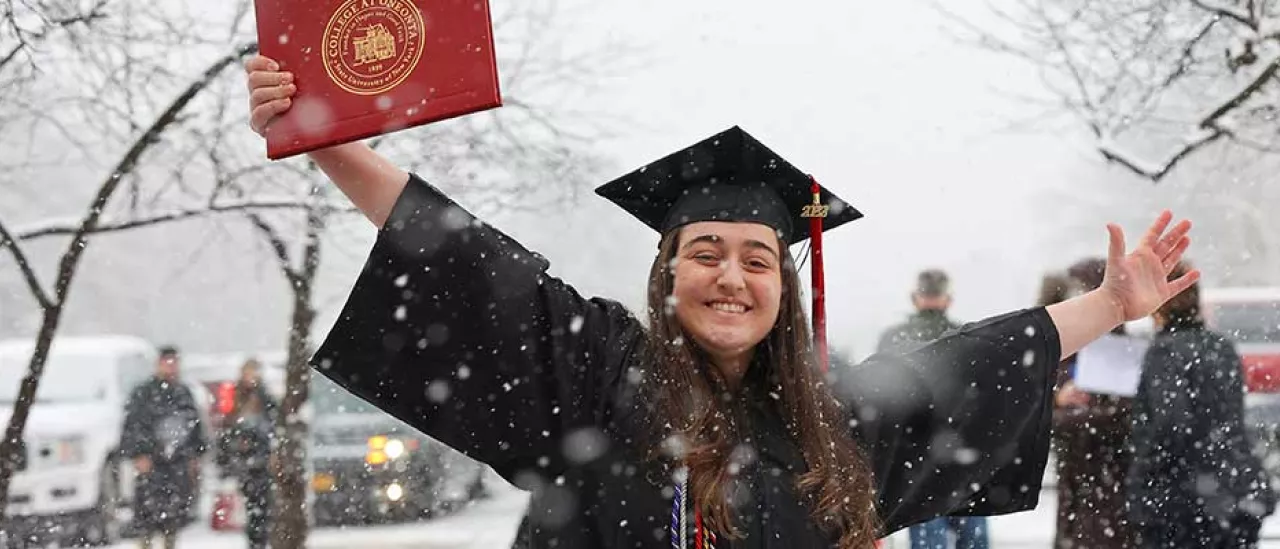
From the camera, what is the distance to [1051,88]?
746 cm

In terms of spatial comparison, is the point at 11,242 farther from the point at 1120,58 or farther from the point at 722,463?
the point at 1120,58

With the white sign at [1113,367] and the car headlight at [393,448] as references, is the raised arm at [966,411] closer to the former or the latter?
the white sign at [1113,367]

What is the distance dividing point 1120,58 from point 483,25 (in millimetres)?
5959

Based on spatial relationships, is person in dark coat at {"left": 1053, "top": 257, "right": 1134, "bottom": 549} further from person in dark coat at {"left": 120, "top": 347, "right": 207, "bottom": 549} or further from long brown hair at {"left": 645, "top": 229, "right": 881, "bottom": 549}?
person in dark coat at {"left": 120, "top": 347, "right": 207, "bottom": 549}

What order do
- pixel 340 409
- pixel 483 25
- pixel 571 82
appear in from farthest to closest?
pixel 340 409, pixel 571 82, pixel 483 25

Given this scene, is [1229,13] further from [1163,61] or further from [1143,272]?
[1143,272]

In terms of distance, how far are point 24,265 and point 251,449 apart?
315cm

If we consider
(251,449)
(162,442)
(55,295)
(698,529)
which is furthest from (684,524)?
(251,449)

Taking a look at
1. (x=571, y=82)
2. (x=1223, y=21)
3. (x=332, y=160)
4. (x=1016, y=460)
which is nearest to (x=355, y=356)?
(x=332, y=160)

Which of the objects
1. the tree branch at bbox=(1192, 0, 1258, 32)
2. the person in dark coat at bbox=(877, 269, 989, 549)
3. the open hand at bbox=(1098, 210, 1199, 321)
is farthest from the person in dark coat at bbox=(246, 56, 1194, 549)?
the tree branch at bbox=(1192, 0, 1258, 32)

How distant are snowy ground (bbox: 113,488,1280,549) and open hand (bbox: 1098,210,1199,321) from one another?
19.2 ft

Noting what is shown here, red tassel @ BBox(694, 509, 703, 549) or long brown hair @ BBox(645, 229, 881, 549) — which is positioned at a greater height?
long brown hair @ BBox(645, 229, 881, 549)

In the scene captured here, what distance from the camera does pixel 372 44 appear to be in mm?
1920

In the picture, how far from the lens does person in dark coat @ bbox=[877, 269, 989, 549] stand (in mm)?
5629
